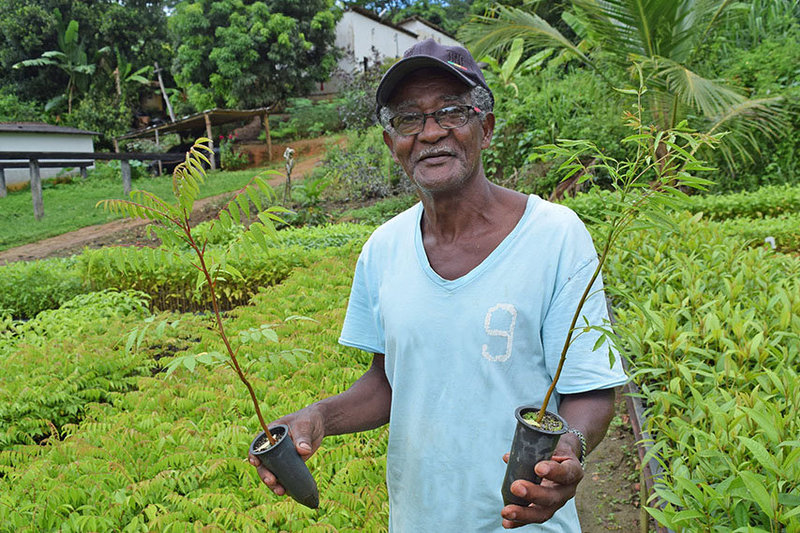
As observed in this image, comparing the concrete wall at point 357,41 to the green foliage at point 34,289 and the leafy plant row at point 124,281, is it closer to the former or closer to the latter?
the leafy plant row at point 124,281

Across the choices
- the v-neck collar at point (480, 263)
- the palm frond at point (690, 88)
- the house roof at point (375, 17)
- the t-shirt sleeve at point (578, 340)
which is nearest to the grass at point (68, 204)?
the house roof at point (375, 17)

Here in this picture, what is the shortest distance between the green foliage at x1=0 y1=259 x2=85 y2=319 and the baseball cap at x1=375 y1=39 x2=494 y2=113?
6683mm

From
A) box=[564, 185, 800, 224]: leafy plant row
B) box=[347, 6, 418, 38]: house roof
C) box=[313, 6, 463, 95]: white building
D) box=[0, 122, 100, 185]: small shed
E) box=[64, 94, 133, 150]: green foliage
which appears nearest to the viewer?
box=[564, 185, 800, 224]: leafy plant row

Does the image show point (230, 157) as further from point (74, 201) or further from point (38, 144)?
point (74, 201)

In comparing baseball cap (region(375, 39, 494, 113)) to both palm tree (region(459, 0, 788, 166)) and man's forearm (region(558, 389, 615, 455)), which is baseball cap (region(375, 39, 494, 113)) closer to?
man's forearm (region(558, 389, 615, 455))

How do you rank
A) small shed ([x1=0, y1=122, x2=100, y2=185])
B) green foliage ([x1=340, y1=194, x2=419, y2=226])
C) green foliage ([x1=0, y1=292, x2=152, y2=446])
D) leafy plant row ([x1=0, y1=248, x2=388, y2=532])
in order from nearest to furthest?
leafy plant row ([x1=0, y1=248, x2=388, y2=532]) → green foliage ([x1=0, y1=292, x2=152, y2=446]) → green foliage ([x1=340, y1=194, x2=419, y2=226]) → small shed ([x1=0, y1=122, x2=100, y2=185])

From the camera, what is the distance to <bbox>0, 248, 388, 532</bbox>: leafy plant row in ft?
7.56

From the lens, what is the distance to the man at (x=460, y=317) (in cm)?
141

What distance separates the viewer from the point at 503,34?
386 inches

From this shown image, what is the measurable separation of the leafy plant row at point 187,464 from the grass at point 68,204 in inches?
447

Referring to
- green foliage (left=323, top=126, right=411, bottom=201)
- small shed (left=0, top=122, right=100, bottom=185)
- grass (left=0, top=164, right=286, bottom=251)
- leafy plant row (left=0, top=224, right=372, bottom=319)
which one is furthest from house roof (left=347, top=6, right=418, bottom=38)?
leafy plant row (left=0, top=224, right=372, bottom=319)

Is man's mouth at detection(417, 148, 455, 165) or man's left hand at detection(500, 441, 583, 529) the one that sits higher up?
man's mouth at detection(417, 148, 455, 165)

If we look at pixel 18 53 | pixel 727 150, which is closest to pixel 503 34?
pixel 727 150

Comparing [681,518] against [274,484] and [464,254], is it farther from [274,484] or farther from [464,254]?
[274,484]
